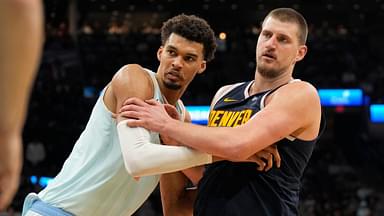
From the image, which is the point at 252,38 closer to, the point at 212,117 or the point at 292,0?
the point at 292,0

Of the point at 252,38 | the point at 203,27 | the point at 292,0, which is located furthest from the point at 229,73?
the point at 203,27

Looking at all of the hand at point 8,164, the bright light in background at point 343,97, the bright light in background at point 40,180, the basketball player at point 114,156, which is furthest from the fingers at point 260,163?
the bright light in background at point 343,97

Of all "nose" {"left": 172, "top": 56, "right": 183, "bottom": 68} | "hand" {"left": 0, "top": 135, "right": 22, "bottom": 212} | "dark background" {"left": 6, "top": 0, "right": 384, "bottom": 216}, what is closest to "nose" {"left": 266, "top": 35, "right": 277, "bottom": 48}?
"nose" {"left": 172, "top": 56, "right": 183, "bottom": 68}

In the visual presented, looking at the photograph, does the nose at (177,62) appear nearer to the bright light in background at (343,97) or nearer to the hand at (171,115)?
the hand at (171,115)

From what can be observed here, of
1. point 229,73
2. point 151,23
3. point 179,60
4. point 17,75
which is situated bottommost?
point 229,73

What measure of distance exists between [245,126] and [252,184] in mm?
339

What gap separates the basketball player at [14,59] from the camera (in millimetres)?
1161

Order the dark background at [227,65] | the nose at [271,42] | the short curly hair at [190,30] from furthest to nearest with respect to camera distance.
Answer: the dark background at [227,65] < the short curly hair at [190,30] < the nose at [271,42]

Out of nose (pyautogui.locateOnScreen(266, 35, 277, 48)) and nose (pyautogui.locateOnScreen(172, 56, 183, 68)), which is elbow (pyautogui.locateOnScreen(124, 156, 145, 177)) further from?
nose (pyautogui.locateOnScreen(266, 35, 277, 48))

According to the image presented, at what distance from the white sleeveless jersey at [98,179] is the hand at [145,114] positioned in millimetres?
128

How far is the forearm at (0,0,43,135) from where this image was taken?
1.16 metres

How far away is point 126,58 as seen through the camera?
13828 millimetres

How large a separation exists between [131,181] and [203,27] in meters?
0.89

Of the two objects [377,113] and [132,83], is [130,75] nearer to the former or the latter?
→ [132,83]
